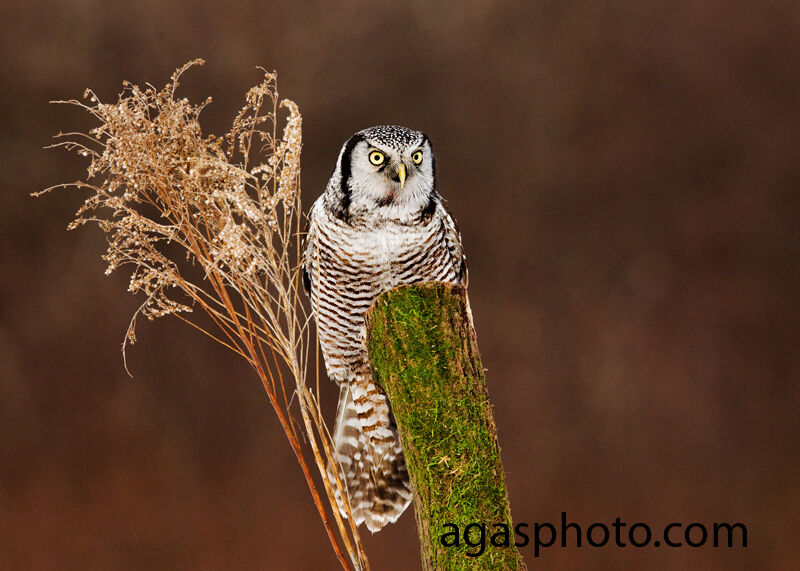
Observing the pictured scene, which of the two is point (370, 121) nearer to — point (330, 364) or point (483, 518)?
point (330, 364)

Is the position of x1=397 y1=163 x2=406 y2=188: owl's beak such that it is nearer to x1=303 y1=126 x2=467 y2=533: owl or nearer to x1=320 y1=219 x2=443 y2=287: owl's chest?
x1=303 y1=126 x2=467 y2=533: owl

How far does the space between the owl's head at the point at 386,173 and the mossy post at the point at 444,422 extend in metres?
0.29

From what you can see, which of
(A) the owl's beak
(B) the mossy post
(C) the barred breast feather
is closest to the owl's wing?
(C) the barred breast feather

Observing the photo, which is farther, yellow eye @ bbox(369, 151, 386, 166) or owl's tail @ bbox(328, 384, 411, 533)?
owl's tail @ bbox(328, 384, 411, 533)

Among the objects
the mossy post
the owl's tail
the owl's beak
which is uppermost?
the owl's beak

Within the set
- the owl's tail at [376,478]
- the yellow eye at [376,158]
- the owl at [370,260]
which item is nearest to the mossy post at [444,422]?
Answer: the owl at [370,260]

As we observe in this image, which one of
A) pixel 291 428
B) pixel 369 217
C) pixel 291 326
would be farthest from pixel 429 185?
pixel 291 428

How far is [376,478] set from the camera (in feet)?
7.82

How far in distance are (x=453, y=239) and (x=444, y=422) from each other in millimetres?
623

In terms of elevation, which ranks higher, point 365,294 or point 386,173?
point 386,173

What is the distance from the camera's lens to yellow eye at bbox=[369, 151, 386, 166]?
1.99 meters

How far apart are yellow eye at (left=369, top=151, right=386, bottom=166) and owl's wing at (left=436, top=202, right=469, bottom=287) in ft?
0.81

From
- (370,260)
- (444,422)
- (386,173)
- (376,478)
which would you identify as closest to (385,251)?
(370,260)

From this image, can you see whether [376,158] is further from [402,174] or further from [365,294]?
[365,294]
